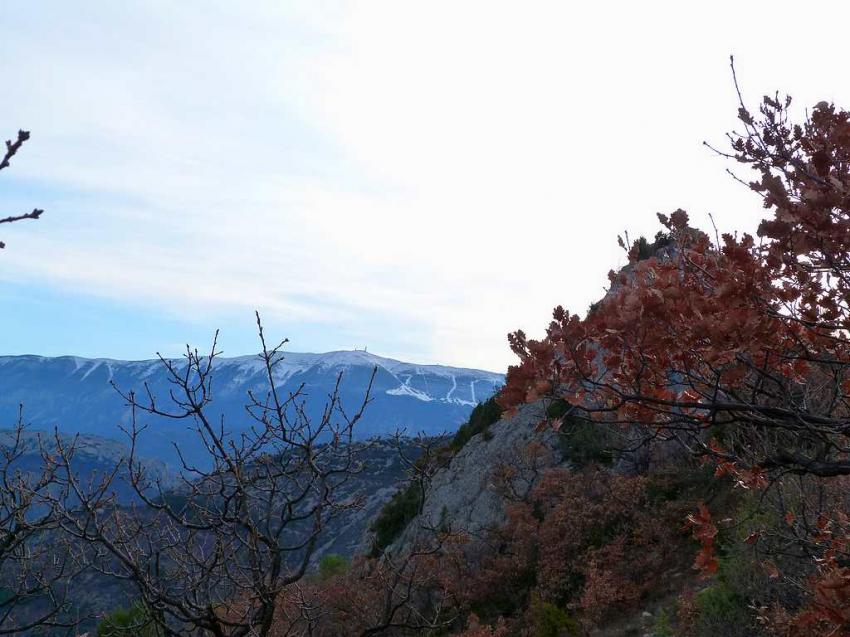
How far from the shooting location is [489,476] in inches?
782

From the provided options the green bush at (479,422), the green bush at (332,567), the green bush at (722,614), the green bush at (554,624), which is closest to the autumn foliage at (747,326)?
the green bush at (722,614)

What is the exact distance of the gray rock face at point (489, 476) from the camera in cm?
1831

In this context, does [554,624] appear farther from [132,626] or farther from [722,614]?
[132,626]

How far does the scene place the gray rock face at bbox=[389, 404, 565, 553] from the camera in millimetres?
18312

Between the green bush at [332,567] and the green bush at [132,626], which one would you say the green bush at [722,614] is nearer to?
the green bush at [132,626]

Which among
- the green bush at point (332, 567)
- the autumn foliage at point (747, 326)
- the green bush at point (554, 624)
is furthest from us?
the green bush at point (332, 567)

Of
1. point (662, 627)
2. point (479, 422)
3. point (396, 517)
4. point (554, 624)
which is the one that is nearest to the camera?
point (662, 627)

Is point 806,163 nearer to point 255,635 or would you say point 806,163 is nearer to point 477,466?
point 255,635

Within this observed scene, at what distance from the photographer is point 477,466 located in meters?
21.5

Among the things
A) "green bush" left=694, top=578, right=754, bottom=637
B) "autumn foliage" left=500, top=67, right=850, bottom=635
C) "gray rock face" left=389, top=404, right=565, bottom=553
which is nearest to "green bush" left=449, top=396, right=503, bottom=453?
"gray rock face" left=389, top=404, right=565, bottom=553

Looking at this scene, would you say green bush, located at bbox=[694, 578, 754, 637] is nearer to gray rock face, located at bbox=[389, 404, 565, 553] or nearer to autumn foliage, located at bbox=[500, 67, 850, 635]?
autumn foliage, located at bbox=[500, 67, 850, 635]

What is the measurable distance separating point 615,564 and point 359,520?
210 ft

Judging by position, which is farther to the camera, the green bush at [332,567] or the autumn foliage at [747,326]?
the green bush at [332,567]

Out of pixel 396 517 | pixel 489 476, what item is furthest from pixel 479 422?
pixel 489 476
